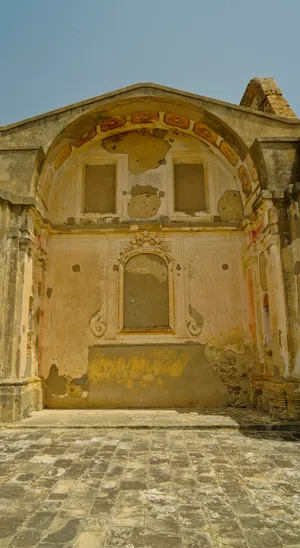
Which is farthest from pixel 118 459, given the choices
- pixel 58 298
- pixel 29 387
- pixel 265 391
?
pixel 58 298

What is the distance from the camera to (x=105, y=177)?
396 inches

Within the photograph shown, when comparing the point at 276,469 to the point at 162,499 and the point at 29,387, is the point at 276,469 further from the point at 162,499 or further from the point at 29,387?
the point at 29,387

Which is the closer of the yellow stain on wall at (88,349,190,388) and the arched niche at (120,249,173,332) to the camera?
the yellow stain on wall at (88,349,190,388)

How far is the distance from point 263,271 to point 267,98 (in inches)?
211

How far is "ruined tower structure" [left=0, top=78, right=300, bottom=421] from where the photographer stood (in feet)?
26.3

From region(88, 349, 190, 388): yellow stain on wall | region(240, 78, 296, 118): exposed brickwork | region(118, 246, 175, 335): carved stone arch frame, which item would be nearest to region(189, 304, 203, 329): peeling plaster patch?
region(118, 246, 175, 335): carved stone arch frame

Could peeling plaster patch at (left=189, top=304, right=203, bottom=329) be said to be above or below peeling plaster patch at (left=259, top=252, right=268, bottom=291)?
below

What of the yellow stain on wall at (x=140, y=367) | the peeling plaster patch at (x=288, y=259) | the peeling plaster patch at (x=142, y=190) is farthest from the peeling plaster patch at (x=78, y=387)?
the peeling plaster patch at (x=288, y=259)

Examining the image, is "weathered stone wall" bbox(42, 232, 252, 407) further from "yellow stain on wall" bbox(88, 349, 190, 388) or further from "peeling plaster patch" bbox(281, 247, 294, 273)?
"peeling plaster patch" bbox(281, 247, 294, 273)

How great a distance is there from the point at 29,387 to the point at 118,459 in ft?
11.8

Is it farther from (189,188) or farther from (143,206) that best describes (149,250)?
(189,188)

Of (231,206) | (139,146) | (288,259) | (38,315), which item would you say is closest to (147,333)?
(38,315)

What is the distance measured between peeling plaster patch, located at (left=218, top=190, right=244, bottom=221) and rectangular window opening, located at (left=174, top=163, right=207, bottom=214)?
17.9 inches

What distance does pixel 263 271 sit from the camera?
28.1 feet
